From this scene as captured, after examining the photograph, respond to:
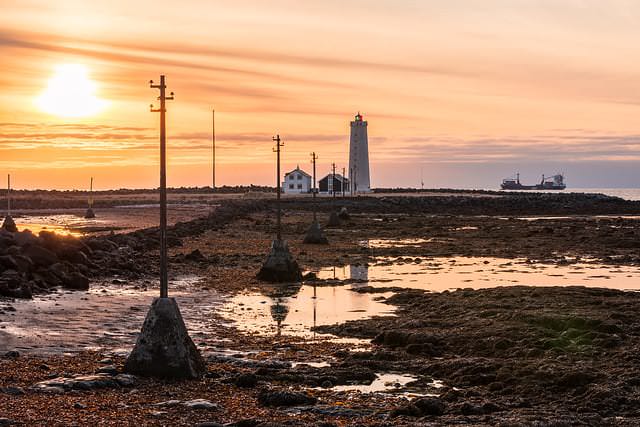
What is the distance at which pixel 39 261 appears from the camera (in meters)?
28.4

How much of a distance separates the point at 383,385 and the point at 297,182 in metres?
127

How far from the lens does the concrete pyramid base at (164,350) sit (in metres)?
15.5

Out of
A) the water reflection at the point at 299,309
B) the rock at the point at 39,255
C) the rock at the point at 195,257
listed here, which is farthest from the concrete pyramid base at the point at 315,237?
the rock at the point at 39,255

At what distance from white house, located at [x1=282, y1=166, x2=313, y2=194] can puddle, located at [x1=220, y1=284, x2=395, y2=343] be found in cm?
11064

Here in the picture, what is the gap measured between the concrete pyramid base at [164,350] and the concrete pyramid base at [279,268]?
16.5 m

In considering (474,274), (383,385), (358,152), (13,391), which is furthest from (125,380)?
(358,152)

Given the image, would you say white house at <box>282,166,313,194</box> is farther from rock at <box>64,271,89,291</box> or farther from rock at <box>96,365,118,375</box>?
rock at <box>96,365,118,375</box>

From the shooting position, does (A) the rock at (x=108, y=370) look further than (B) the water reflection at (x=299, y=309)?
No

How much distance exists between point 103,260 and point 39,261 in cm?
476

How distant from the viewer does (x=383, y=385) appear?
15.7m

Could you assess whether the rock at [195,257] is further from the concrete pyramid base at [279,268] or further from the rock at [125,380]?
the rock at [125,380]

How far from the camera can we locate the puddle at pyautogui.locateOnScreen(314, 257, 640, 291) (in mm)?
32531

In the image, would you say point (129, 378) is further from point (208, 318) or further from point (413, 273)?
point (413, 273)

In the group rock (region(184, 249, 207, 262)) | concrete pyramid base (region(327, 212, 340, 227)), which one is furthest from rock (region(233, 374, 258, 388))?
concrete pyramid base (region(327, 212, 340, 227))
